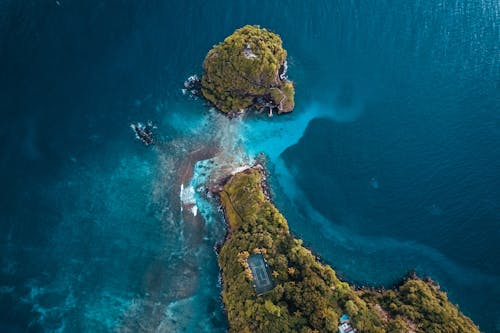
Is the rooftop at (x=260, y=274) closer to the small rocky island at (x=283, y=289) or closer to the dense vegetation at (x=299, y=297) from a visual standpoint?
the small rocky island at (x=283, y=289)

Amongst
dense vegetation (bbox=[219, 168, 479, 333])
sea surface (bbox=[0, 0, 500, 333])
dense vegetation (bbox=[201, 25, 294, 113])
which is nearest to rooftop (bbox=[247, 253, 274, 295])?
dense vegetation (bbox=[219, 168, 479, 333])

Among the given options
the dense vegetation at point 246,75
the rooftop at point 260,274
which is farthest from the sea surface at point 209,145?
the rooftop at point 260,274

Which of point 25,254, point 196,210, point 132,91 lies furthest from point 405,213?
point 25,254

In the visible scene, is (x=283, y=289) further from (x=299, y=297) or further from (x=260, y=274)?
(x=260, y=274)

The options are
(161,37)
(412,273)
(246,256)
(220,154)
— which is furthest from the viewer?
(161,37)

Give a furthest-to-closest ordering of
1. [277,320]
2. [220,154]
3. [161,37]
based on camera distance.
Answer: [161,37] → [220,154] → [277,320]

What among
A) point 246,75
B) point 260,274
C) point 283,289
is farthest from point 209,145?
point 283,289

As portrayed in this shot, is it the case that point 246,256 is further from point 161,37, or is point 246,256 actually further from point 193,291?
point 161,37
